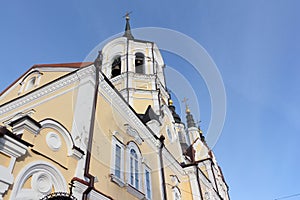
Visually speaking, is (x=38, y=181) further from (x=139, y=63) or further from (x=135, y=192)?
(x=139, y=63)

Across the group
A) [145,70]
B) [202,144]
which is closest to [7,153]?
[145,70]

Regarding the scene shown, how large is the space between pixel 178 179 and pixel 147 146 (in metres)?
4.12

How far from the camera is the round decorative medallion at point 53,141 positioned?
7492 mm

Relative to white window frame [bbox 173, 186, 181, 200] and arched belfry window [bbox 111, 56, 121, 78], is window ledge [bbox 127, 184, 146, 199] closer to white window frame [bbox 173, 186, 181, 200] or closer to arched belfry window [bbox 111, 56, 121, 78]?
white window frame [bbox 173, 186, 181, 200]

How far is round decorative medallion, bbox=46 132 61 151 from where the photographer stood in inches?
295

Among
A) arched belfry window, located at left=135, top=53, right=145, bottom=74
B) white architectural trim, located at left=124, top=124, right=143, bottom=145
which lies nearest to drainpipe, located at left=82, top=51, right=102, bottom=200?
white architectural trim, located at left=124, top=124, right=143, bottom=145

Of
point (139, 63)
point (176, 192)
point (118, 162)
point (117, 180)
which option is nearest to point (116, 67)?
point (139, 63)

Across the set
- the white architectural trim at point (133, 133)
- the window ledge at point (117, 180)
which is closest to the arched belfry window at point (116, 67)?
the white architectural trim at point (133, 133)

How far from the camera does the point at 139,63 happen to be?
20.6 metres

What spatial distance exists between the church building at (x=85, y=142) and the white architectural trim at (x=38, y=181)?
23 mm

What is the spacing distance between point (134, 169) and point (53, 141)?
435 centimetres

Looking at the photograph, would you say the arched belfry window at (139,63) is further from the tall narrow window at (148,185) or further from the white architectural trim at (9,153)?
the white architectural trim at (9,153)

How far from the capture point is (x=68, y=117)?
9.07 meters

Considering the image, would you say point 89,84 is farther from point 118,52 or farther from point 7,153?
point 118,52
